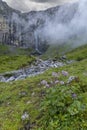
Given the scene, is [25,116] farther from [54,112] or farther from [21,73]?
[21,73]

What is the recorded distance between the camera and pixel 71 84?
61.9 feet

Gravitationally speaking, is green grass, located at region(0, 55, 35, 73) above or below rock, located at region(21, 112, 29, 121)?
above

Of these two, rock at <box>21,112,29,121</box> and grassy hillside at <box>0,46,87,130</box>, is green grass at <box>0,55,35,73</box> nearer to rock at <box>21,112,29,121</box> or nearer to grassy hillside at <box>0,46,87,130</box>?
grassy hillside at <box>0,46,87,130</box>

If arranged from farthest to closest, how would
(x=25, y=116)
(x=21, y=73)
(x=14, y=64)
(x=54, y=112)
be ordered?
1. (x=14, y=64)
2. (x=21, y=73)
3. (x=25, y=116)
4. (x=54, y=112)

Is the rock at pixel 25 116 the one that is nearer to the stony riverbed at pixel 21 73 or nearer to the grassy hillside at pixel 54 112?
the grassy hillside at pixel 54 112

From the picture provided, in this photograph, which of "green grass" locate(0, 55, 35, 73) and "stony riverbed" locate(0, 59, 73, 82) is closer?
"stony riverbed" locate(0, 59, 73, 82)

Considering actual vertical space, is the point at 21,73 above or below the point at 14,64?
below

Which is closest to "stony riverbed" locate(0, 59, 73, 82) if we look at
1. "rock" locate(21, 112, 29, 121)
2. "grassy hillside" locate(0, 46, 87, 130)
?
"grassy hillside" locate(0, 46, 87, 130)

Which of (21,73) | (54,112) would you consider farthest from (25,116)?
(21,73)

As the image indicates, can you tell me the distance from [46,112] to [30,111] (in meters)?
2.75

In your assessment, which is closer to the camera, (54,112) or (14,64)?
(54,112)

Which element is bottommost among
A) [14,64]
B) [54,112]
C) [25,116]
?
[25,116]

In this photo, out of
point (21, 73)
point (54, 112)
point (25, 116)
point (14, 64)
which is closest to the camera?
point (54, 112)

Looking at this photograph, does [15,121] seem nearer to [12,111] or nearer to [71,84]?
[12,111]
